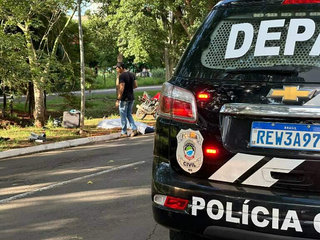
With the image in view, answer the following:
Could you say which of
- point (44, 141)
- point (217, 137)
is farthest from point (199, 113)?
point (44, 141)

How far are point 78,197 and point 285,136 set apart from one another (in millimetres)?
Answer: 3500

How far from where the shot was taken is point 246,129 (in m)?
2.85

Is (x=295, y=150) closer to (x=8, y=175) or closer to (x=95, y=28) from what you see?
(x=8, y=175)

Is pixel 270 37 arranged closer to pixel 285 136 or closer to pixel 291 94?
pixel 291 94

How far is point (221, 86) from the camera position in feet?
9.68

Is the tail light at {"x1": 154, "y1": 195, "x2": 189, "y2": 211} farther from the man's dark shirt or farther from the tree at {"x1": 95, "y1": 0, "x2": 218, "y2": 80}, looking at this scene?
the tree at {"x1": 95, "y1": 0, "x2": 218, "y2": 80}

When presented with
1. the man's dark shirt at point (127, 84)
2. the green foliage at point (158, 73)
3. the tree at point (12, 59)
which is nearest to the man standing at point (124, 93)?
the man's dark shirt at point (127, 84)

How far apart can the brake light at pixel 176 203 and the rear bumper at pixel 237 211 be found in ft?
0.09

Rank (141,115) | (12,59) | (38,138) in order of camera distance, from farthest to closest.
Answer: (141,115) < (38,138) < (12,59)

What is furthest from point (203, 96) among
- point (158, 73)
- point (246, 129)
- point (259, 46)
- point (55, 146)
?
point (158, 73)

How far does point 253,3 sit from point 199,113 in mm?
842

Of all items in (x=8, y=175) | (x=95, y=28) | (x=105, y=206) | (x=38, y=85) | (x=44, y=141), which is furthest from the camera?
(x=95, y=28)

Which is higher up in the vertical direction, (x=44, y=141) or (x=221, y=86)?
(x=221, y=86)

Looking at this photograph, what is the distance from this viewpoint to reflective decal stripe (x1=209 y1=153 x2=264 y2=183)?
2.80 metres
